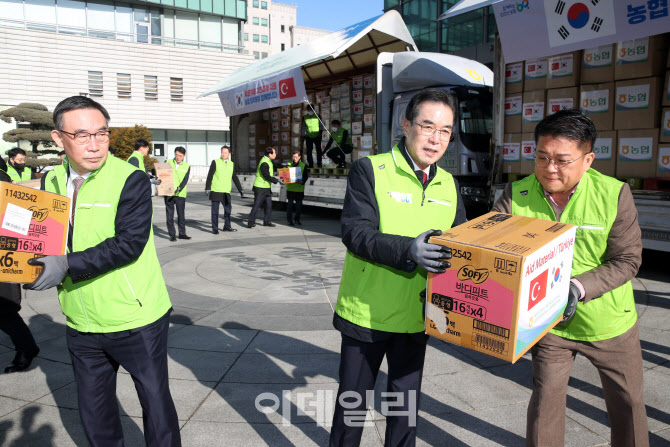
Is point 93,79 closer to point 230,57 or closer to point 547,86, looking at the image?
point 230,57

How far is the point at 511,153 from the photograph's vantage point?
8.48 meters

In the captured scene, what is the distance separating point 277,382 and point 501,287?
262cm

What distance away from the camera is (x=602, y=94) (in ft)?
23.8

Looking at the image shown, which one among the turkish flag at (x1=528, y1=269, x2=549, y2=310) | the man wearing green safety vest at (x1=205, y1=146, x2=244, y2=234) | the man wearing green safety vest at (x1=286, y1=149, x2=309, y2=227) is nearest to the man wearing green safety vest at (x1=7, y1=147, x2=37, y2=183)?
the man wearing green safety vest at (x1=205, y1=146, x2=244, y2=234)

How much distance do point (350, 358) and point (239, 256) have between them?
6.95m

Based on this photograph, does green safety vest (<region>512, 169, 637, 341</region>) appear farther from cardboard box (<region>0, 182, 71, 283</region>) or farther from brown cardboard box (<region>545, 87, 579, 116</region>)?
brown cardboard box (<region>545, 87, 579, 116</region>)

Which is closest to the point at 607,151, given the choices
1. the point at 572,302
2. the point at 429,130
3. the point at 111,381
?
the point at 572,302

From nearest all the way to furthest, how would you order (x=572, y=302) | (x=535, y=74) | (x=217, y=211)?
(x=572, y=302) → (x=535, y=74) → (x=217, y=211)

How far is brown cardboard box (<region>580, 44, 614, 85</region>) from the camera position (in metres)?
7.16

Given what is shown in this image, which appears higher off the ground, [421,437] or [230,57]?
[230,57]

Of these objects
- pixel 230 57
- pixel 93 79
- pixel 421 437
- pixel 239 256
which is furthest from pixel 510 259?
pixel 230 57

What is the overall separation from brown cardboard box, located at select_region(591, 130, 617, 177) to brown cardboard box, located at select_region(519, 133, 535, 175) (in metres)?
1.00

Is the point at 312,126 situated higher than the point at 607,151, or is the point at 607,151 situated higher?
the point at 312,126

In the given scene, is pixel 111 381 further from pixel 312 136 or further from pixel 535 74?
pixel 312 136
